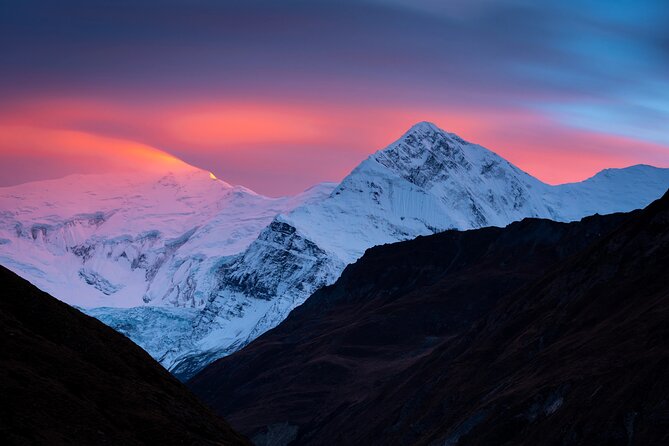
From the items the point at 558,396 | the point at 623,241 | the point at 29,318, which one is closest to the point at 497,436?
the point at 558,396

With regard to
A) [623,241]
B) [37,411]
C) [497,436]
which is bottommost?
[497,436]

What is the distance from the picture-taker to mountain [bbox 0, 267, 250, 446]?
72062 mm

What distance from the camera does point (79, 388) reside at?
8050 centimetres

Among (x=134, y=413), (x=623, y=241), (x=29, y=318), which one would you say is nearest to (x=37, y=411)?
(x=134, y=413)

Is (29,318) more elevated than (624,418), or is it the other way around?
(29,318)

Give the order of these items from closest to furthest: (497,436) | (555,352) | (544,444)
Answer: (544,444) < (497,436) < (555,352)

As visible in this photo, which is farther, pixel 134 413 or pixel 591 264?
pixel 591 264

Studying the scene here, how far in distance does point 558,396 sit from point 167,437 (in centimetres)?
7642

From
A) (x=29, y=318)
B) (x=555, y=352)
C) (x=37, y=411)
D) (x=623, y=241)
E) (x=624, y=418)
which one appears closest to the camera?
(x=37, y=411)

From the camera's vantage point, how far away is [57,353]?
84000mm

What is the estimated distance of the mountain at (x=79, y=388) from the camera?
72062mm

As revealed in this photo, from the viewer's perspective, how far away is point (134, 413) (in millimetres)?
81125

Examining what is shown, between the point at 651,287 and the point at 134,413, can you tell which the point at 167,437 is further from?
the point at 651,287

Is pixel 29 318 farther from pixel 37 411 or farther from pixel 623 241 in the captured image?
pixel 623 241
